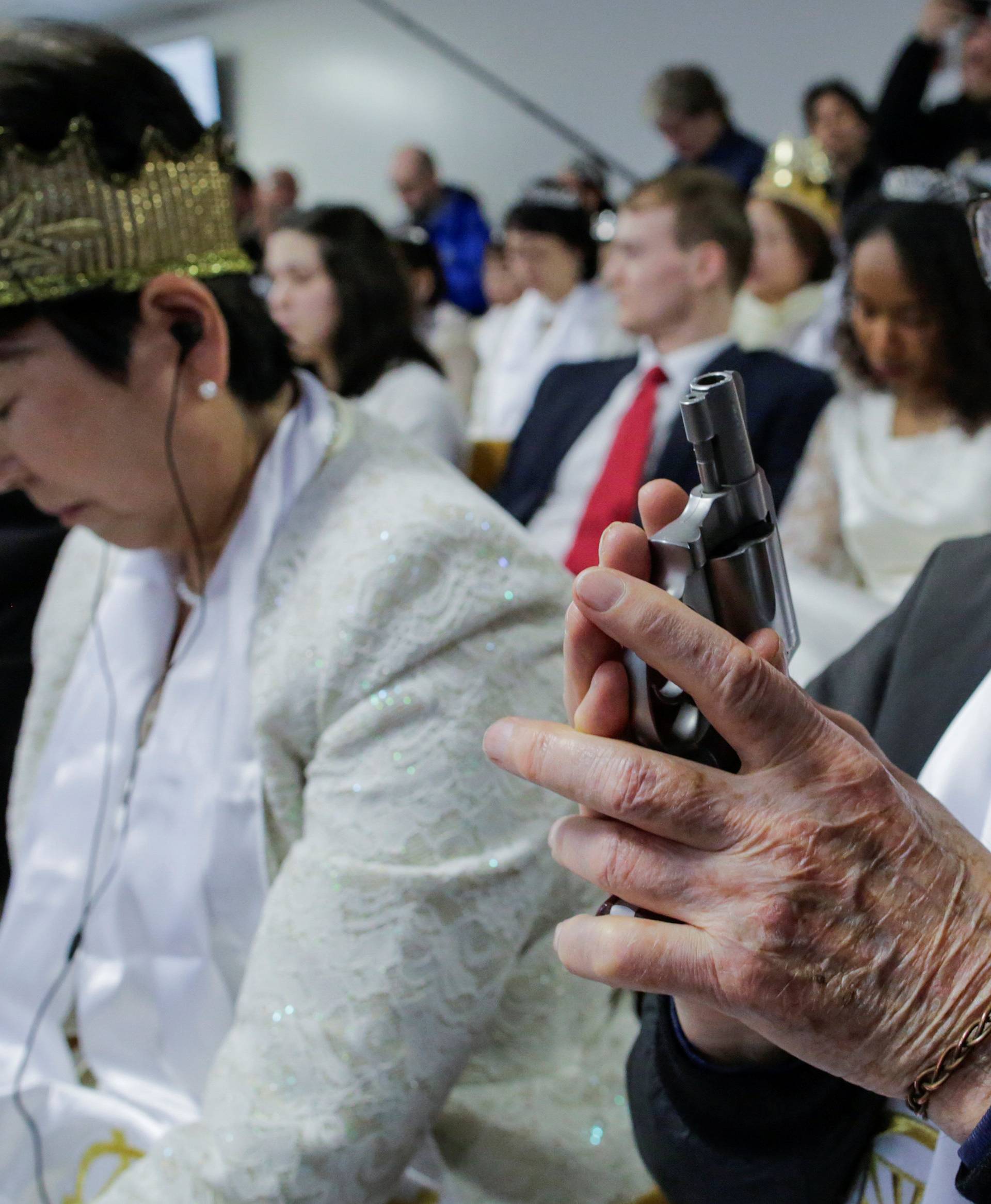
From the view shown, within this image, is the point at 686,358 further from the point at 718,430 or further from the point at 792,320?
the point at 718,430

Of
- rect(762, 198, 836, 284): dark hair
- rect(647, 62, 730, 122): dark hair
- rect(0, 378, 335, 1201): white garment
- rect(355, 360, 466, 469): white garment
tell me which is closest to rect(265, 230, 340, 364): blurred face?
rect(355, 360, 466, 469): white garment

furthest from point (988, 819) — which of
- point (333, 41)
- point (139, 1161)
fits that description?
point (333, 41)

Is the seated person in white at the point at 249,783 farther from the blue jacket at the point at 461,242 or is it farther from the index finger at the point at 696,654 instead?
the blue jacket at the point at 461,242

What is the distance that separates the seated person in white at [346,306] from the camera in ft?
7.93

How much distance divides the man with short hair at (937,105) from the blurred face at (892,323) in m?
1.34

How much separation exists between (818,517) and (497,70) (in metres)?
4.62

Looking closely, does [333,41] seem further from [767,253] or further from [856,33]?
[767,253]

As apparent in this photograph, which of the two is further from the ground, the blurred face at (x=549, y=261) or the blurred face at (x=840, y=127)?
the blurred face at (x=840, y=127)

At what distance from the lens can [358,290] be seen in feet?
7.96

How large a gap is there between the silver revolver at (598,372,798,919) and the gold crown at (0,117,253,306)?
0.58 metres

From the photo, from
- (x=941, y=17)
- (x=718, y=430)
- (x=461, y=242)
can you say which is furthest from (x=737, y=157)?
(x=718, y=430)

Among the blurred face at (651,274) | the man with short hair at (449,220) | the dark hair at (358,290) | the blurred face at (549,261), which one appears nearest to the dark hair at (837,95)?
the blurred face at (549,261)

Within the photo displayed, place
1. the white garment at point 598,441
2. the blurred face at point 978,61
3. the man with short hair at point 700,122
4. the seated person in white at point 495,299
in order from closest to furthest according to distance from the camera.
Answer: the white garment at point 598,441 → the blurred face at point 978,61 → the man with short hair at point 700,122 → the seated person in white at point 495,299

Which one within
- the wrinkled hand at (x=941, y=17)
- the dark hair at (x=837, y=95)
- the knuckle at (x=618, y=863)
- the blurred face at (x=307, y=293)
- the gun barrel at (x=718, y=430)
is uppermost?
the wrinkled hand at (x=941, y=17)
